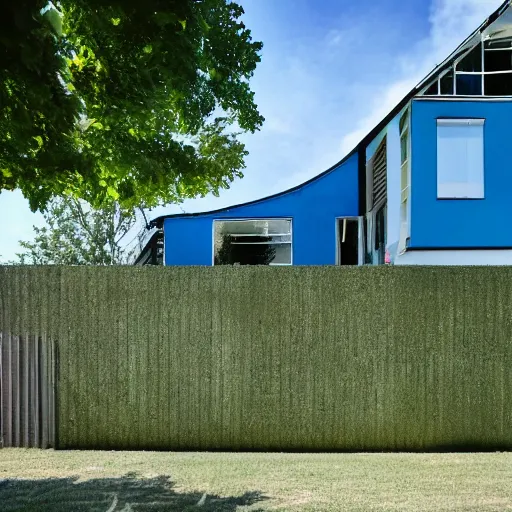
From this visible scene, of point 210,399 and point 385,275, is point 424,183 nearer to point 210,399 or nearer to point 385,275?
point 385,275

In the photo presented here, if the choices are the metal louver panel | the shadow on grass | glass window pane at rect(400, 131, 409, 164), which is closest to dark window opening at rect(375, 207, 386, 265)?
the metal louver panel

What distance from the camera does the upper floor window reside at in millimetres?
13297

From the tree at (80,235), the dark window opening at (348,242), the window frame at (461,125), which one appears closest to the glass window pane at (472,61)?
the window frame at (461,125)

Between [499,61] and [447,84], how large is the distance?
1.14 m

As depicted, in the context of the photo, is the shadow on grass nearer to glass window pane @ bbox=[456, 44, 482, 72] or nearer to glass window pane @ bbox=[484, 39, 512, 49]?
glass window pane @ bbox=[456, 44, 482, 72]

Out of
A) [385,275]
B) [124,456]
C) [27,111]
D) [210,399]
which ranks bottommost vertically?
[124,456]

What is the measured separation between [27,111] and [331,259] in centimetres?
1271

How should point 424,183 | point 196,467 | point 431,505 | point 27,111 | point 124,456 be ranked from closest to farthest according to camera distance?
point 27,111, point 431,505, point 196,467, point 124,456, point 424,183

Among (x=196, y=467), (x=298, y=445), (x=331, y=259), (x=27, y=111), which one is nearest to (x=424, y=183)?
(x=331, y=259)

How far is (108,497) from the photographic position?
6352 millimetres

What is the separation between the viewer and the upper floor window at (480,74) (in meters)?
13.3

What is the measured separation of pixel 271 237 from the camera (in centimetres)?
1742

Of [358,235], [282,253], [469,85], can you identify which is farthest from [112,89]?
[358,235]

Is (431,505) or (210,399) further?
(210,399)
